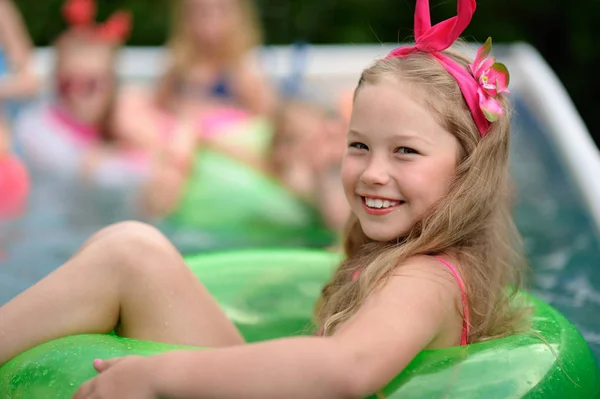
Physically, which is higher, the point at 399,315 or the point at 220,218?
the point at 399,315

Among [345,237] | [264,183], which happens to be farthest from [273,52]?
[345,237]

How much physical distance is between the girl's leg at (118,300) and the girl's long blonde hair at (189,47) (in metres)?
2.95

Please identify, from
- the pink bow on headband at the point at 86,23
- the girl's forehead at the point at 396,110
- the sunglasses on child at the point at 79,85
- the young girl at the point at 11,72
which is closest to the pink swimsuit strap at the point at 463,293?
the girl's forehead at the point at 396,110

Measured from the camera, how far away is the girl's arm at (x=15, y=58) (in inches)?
170

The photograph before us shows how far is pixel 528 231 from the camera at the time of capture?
3471mm

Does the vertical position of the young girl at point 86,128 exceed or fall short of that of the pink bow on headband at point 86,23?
it falls short

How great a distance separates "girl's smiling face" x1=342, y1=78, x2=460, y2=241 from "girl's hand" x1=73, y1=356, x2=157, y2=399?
0.52 metres

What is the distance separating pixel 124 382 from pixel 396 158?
2.08ft

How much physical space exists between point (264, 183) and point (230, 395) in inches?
101

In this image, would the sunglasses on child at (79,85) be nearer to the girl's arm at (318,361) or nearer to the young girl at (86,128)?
the young girl at (86,128)

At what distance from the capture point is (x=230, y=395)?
1.36 metres

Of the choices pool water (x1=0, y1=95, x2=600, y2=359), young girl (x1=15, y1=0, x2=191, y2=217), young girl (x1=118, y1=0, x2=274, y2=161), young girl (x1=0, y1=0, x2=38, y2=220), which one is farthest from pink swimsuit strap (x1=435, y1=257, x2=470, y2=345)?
young girl (x1=118, y1=0, x2=274, y2=161)

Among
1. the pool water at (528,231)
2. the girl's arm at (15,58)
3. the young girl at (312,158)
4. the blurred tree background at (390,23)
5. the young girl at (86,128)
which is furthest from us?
the blurred tree background at (390,23)

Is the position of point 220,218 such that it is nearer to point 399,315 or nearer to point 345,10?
point 399,315
